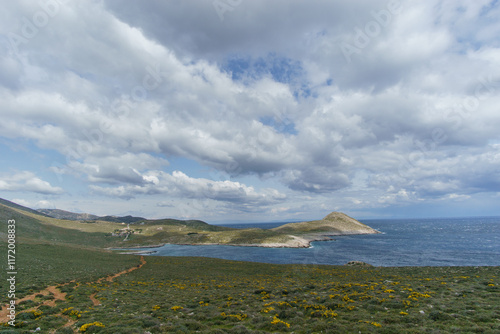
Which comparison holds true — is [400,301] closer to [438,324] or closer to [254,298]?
[438,324]

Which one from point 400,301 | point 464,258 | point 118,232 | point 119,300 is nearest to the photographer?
point 400,301

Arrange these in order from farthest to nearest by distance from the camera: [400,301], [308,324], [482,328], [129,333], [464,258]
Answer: [464,258] → [400,301] → [308,324] → [129,333] → [482,328]

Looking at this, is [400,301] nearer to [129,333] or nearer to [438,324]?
[438,324]

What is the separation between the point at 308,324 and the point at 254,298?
9.87m

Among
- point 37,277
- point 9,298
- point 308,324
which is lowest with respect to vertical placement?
point 37,277

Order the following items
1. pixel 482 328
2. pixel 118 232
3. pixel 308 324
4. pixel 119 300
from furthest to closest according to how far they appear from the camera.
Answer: pixel 118 232 < pixel 119 300 < pixel 308 324 < pixel 482 328

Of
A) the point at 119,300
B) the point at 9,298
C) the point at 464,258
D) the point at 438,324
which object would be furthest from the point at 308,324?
the point at 464,258

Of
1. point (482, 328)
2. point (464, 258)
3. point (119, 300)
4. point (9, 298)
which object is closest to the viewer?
point (482, 328)

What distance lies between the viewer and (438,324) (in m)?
12.4

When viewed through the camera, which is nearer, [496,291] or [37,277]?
[496,291]

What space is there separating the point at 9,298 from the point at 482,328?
3513cm

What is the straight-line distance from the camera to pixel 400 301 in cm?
1683

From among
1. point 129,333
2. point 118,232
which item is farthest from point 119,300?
point 118,232

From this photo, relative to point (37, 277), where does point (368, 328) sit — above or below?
above
